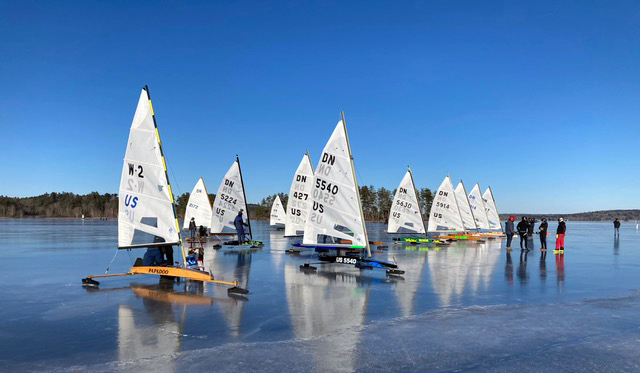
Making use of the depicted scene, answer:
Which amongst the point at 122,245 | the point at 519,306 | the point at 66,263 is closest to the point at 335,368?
the point at 519,306

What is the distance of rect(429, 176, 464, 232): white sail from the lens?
37.2 m

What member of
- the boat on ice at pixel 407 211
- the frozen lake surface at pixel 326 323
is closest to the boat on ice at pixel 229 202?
the boat on ice at pixel 407 211

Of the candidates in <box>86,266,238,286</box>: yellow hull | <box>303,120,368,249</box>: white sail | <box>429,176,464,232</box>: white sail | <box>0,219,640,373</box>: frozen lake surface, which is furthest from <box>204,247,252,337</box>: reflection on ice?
<box>429,176,464,232</box>: white sail

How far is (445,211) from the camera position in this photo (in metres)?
37.4

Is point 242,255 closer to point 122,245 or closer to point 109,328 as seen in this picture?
point 122,245

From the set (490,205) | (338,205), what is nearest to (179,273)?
(338,205)

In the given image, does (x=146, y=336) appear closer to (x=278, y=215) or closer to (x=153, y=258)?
(x=153, y=258)

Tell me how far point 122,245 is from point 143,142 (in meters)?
3.23

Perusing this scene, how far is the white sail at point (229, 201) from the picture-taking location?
32.3 meters

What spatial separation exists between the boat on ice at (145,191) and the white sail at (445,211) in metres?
26.4

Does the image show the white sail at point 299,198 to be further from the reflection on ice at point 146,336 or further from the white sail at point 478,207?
the white sail at point 478,207

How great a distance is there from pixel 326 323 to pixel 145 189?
8.12 metres

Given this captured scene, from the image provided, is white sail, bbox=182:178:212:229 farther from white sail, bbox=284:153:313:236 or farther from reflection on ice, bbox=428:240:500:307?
reflection on ice, bbox=428:240:500:307

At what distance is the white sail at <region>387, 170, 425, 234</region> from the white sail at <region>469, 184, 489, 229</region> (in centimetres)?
1475
